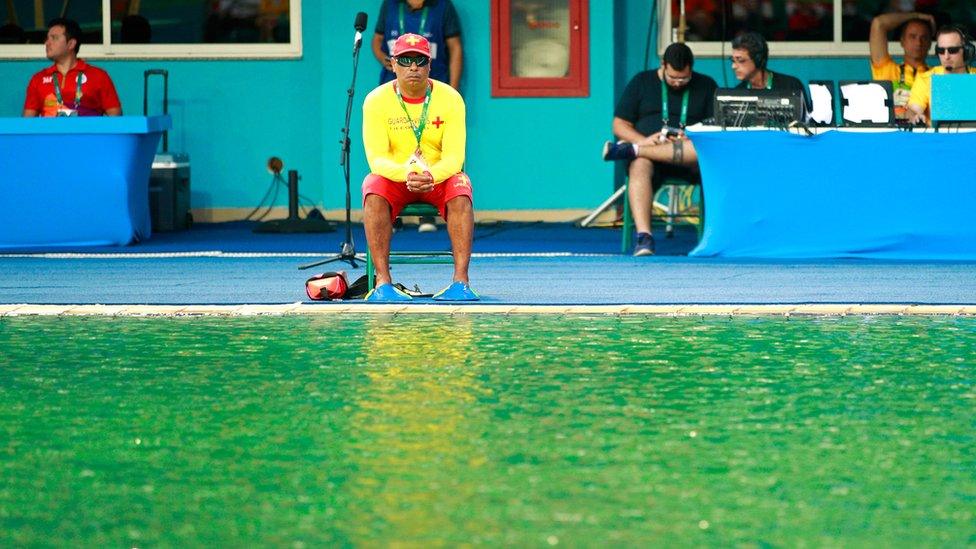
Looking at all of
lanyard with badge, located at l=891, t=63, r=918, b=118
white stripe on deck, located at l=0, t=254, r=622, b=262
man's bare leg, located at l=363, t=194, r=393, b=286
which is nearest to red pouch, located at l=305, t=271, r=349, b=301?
man's bare leg, located at l=363, t=194, r=393, b=286

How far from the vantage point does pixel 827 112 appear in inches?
397

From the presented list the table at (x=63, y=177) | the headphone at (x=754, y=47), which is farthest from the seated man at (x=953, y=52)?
the table at (x=63, y=177)

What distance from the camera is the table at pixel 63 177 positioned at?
11.2m

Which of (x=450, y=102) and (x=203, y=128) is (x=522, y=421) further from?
(x=203, y=128)

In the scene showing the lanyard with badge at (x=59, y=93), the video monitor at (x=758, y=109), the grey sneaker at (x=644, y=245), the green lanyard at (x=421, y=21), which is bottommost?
the grey sneaker at (x=644, y=245)

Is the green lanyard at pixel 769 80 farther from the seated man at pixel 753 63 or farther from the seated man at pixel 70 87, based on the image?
the seated man at pixel 70 87

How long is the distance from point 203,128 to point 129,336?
262 inches

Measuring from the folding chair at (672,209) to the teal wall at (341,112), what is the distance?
66 cm

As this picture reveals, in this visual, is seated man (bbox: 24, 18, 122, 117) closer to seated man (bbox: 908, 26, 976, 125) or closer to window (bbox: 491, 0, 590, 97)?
window (bbox: 491, 0, 590, 97)

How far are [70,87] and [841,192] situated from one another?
5.02 meters

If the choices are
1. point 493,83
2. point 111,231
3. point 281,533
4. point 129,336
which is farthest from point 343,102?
point 281,533

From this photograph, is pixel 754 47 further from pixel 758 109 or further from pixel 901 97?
pixel 901 97

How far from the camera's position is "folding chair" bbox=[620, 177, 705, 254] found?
10758mm

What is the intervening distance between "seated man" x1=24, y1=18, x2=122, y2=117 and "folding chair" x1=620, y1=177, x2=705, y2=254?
11.1 ft
